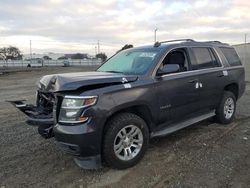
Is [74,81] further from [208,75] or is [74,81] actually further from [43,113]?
A: [208,75]

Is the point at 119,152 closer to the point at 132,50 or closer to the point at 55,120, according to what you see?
the point at 55,120

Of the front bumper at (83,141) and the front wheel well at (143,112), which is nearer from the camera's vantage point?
the front bumper at (83,141)

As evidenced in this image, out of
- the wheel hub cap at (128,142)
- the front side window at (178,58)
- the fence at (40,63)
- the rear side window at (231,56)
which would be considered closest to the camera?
the wheel hub cap at (128,142)

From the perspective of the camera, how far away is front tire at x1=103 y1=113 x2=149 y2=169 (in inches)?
188

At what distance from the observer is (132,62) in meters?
6.09

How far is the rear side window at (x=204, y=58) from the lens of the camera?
6.67m

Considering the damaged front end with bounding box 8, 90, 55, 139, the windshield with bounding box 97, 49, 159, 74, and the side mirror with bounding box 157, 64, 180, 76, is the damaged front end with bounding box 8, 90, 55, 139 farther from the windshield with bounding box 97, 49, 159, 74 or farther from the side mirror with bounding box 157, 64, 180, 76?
the side mirror with bounding box 157, 64, 180, 76

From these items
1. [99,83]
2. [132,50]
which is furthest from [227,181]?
[132,50]

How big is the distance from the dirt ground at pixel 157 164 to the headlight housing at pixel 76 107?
33.6 inches

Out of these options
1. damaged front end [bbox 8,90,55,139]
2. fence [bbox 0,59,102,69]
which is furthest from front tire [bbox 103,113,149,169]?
fence [bbox 0,59,102,69]

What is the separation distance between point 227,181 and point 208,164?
608 millimetres

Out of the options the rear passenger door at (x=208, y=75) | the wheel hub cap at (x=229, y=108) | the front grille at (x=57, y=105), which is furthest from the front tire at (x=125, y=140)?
the wheel hub cap at (x=229, y=108)

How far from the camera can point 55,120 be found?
4836mm

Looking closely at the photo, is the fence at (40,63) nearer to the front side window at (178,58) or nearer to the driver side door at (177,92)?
the front side window at (178,58)
